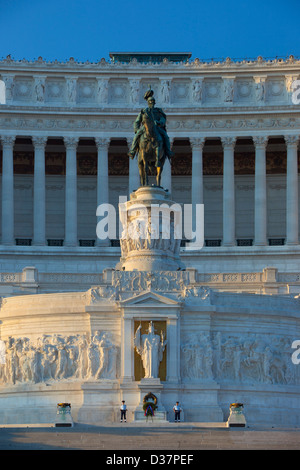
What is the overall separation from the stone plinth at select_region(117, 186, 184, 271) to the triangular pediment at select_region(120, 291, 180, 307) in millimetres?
4491

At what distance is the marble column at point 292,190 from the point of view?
96312mm

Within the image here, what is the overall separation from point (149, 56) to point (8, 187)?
21.1m

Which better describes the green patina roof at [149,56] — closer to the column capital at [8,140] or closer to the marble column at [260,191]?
the marble column at [260,191]

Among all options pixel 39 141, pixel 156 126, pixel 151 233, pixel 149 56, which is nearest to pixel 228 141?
pixel 39 141

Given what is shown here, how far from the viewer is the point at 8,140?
98.2m

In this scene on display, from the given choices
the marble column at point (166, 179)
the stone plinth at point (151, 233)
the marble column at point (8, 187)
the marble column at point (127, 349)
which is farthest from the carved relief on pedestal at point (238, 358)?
the marble column at point (8, 187)

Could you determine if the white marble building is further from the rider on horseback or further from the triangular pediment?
the triangular pediment

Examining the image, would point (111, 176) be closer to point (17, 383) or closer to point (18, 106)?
point (18, 106)

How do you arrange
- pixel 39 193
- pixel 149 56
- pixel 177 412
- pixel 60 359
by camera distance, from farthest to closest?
pixel 149 56, pixel 39 193, pixel 60 359, pixel 177 412

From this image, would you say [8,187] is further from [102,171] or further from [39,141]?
[102,171]

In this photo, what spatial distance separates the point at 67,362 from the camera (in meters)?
59.2

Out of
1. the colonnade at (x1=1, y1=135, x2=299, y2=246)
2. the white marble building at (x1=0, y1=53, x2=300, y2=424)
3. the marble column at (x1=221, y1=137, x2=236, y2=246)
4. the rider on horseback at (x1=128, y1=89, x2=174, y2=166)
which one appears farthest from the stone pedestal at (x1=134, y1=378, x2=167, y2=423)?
the marble column at (x1=221, y1=137, x2=236, y2=246)

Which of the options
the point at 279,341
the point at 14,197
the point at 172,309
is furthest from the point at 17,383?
the point at 14,197

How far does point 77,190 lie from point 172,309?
45.6m
